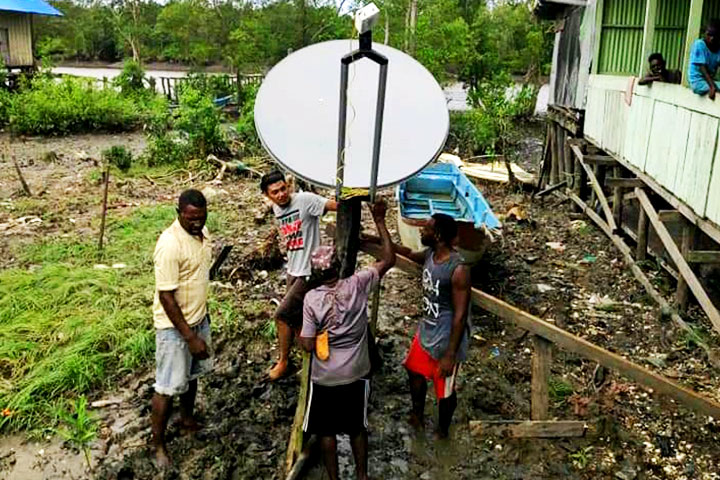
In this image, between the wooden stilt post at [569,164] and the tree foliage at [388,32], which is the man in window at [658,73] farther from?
the tree foliage at [388,32]

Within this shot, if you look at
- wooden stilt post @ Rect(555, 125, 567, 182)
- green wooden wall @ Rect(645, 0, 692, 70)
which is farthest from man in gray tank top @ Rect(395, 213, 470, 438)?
A: wooden stilt post @ Rect(555, 125, 567, 182)

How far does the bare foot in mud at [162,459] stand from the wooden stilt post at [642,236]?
595 cm

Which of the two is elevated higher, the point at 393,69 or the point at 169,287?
the point at 393,69

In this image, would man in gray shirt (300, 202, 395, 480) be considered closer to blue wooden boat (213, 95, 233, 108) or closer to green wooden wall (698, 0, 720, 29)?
green wooden wall (698, 0, 720, 29)

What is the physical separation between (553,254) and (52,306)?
20.8ft

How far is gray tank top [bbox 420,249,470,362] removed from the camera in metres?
3.97

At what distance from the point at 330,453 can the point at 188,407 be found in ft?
3.94

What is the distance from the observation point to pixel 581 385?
5.45 m

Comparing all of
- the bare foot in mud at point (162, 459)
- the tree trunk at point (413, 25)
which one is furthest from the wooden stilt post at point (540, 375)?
the tree trunk at point (413, 25)

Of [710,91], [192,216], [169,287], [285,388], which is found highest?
[710,91]

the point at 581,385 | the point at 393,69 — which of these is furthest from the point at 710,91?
the point at 393,69

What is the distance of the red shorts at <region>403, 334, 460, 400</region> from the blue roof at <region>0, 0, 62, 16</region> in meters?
24.5

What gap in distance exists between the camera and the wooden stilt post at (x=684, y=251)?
20.9 feet

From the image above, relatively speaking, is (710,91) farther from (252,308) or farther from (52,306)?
(52,306)
